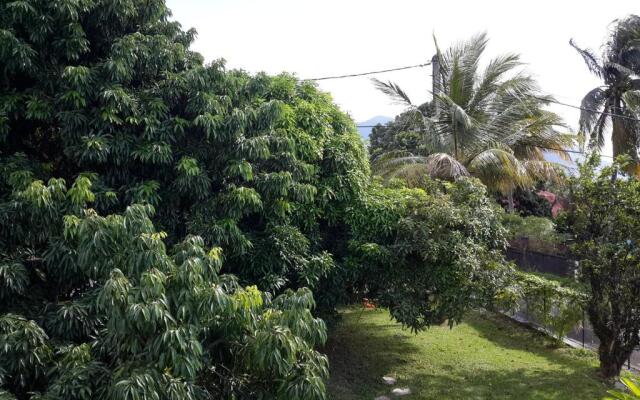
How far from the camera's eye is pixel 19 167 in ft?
19.6

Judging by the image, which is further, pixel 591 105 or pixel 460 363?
pixel 591 105

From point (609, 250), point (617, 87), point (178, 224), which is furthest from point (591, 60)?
point (178, 224)

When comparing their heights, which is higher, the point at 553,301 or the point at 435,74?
the point at 435,74

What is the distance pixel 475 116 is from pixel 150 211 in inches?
385

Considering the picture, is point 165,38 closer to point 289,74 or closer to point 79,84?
point 79,84

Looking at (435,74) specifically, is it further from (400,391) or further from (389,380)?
(400,391)

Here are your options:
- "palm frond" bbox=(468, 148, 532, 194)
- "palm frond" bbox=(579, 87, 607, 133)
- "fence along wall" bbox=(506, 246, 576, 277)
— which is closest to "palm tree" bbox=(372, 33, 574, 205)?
"palm frond" bbox=(468, 148, 532, 194)

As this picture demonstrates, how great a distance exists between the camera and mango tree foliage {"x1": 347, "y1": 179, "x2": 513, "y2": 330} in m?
8.41

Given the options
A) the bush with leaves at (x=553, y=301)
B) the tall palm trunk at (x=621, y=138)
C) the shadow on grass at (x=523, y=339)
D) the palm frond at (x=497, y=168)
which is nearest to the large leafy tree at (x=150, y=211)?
the bush with leaves at (x=553, y=301)

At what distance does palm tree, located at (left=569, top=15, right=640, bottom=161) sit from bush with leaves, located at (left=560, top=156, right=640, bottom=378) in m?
9.09

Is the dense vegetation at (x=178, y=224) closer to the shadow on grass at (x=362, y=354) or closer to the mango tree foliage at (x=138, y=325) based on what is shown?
the mango tree foliage at (x=138, y=325)

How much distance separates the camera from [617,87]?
695 inches

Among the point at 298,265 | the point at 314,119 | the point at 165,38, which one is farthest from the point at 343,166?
the point at 165,38

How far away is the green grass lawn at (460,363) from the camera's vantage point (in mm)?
8828
